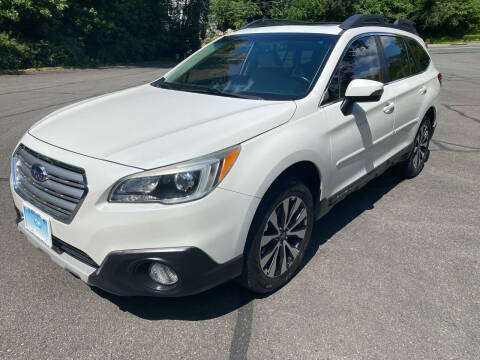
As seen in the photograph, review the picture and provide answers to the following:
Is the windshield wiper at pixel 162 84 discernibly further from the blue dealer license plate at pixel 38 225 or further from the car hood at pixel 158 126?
the blue dealer license plate at pixel 38 225

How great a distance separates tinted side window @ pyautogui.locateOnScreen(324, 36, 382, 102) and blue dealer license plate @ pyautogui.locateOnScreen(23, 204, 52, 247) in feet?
6.91

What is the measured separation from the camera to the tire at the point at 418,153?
16.3 ft

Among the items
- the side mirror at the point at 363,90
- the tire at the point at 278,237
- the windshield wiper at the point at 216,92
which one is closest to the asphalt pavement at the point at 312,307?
the tire at the point at 278,237

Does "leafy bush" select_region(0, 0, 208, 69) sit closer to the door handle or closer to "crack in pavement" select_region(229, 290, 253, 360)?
the door handle

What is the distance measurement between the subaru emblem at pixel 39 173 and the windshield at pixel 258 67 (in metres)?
1.44

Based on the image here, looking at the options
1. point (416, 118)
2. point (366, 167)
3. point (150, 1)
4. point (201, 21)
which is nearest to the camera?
point (366, 167)

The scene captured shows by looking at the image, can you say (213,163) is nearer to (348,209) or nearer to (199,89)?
(199,89)

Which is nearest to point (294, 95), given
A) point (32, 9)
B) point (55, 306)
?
point (55, 306)

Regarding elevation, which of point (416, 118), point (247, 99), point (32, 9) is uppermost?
point (32, 9)

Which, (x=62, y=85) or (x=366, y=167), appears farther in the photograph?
(x=62, y=85)

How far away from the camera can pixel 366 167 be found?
3.74 meters

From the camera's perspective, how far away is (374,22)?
13.3ft

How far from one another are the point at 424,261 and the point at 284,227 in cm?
135

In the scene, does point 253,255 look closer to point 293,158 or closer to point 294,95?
point 293,158
